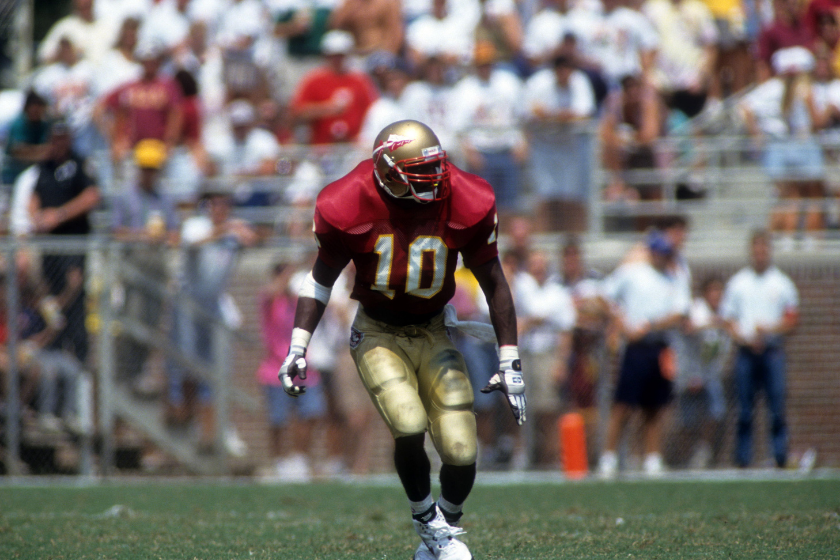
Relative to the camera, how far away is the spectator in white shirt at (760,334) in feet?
32.4

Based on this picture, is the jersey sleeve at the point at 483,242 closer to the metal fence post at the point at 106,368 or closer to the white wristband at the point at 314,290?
the white wristband at the point at 314,290

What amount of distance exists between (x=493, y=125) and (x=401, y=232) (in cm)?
633

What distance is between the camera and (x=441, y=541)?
16.1 feet

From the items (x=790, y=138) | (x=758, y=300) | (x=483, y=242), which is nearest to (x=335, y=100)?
(x=790, y=138)

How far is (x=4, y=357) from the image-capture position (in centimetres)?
979

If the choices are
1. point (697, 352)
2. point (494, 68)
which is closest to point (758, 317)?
point (697, 352)

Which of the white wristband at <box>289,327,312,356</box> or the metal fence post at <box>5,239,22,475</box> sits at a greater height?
the white wristband at <box>289,327,312,356</box>

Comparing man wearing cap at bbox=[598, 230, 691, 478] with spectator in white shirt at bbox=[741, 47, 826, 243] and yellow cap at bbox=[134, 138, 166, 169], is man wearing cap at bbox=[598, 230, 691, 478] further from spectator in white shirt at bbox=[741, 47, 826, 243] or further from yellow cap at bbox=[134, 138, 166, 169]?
yellow cap at bbox=[134, 138, 166, 169]

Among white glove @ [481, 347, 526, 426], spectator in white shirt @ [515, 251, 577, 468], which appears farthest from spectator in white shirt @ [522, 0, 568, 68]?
white glove @ [481, 347, 526, 426]

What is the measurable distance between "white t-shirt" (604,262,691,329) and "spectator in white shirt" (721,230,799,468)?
538 millimetres

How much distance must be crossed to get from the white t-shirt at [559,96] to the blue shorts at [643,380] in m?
3.09

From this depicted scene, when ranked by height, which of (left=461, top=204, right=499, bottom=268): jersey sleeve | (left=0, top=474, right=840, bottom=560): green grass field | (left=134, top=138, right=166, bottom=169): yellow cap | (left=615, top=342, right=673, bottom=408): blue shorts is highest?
(left=134, top=138, right=166, bottom=169): yellow cap

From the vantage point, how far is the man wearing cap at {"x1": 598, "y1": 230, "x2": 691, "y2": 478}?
9.73m

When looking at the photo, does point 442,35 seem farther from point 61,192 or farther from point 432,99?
point 61,192
